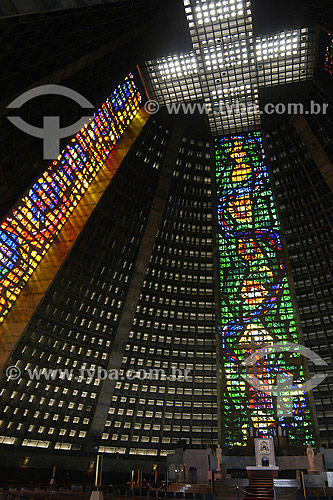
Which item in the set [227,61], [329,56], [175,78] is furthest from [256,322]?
[175,78]

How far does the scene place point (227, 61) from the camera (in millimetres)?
45281

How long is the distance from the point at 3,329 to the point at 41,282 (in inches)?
216

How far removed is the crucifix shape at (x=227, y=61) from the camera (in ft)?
136

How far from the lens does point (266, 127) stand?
4994cm

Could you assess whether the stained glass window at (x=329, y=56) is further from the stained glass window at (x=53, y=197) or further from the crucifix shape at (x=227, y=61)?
the stained glass window at (x=53, y=197)

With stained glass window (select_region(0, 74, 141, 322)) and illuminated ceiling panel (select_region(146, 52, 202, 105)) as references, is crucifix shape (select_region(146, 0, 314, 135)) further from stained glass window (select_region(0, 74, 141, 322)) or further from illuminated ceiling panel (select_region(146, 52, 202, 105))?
stained glass window (select_region(0, 74, 141, 322))

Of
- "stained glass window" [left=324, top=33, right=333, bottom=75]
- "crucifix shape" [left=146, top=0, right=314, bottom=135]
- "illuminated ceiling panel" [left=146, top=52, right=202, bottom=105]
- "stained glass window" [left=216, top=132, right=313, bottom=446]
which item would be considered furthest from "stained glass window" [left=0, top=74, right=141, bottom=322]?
"stained glass window" [left=324, top=33, right=333, bottom=75]

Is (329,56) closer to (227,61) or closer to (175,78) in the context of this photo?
(227,61)

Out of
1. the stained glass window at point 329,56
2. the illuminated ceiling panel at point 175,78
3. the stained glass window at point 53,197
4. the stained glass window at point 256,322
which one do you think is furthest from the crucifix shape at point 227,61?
the stained glass window at point 256,322

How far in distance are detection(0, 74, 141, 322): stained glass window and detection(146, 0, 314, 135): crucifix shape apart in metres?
5.91

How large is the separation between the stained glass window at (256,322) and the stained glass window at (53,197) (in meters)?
18.6

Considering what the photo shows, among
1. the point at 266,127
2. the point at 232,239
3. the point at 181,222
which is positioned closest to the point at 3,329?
the point at 181,222

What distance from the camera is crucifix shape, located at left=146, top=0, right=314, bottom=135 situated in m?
41.5

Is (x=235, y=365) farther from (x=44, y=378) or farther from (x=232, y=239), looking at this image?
(x=44, y=378)
